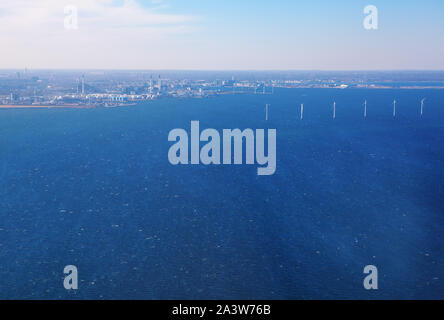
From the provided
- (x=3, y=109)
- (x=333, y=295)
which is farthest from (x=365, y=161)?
(x=3, y=109)

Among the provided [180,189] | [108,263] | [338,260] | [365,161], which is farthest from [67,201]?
[365,161]

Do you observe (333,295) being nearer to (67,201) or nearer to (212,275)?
(212,275)
